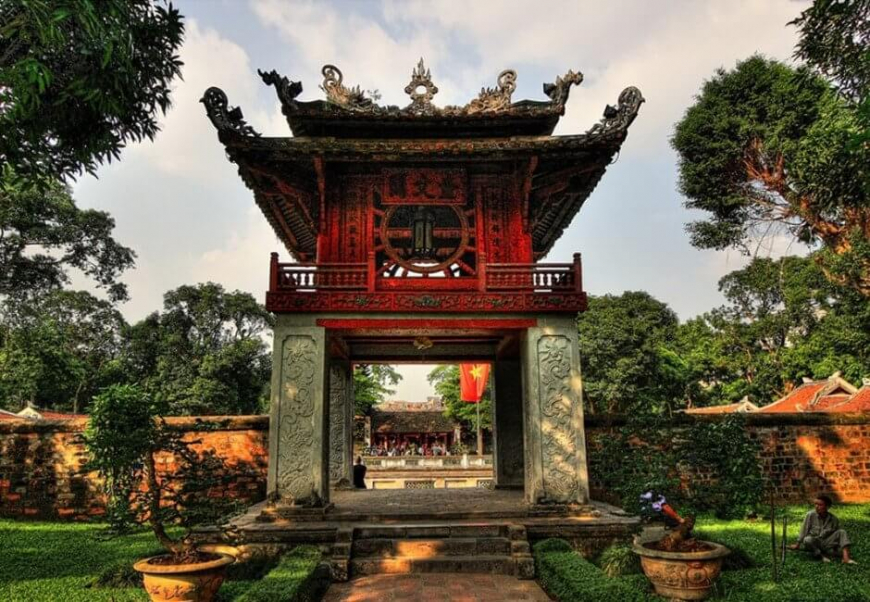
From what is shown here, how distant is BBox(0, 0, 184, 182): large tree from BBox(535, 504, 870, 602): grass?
7135mm

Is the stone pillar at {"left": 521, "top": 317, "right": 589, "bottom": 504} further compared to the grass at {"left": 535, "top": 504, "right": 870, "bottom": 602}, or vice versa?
the stone pillar at {"left": 521, "top": 317, "right": 589, "bottom": 504}

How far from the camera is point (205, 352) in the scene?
106ft

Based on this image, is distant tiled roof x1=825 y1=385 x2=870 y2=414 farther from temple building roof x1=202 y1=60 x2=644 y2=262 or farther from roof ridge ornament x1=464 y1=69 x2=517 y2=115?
roof ridge ornament x1=464 y1=69 x2=517 y2=115

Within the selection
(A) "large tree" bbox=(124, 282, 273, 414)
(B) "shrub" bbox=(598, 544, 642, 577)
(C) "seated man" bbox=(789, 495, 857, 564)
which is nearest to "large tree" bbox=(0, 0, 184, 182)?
(B) "shrub" bbox=(598, 544, 642, 577)

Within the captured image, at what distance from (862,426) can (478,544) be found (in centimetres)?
986

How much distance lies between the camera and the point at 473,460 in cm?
2728

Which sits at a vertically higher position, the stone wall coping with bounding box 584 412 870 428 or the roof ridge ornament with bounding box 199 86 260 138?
the roof ridge ornament with bounding box 199 86 260 138

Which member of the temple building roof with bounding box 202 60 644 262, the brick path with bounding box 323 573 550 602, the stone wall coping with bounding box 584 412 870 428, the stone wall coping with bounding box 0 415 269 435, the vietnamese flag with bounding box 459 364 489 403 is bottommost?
the brick path with bounding box 323 573 550 602

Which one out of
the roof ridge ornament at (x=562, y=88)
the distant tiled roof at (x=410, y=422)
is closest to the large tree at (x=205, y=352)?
the distant tiled roof at (x=410, y=422)

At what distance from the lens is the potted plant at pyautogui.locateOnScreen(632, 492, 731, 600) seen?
5.62m

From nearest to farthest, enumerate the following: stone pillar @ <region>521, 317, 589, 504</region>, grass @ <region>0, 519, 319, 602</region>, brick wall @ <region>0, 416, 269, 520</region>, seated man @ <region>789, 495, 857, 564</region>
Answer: grass @ <region>0, 519, 319, 602</region> → seated man @ <region>789, 495, 857, 564</region> → stone pillar @ <region>521, 317, 589, 504</region> → brick wall @ <region>0, 416, 269, 520</region>

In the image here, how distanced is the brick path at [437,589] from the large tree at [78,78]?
5.81 m

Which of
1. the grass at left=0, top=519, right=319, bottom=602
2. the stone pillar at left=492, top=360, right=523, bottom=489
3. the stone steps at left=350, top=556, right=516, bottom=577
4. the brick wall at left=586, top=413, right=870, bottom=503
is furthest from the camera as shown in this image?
the stone pillar at left=492, top=360, right=523, bottom=489

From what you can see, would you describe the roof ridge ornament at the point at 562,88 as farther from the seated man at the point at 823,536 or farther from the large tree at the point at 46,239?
the large tree at the point at 46,239
